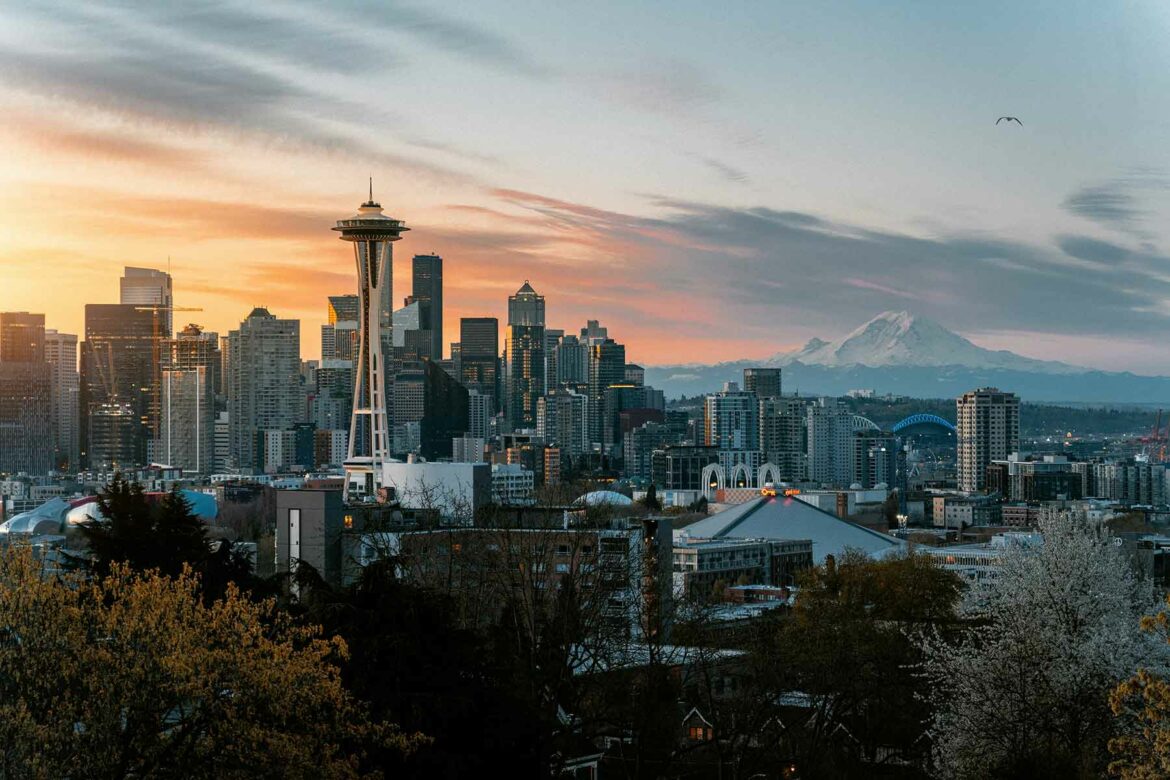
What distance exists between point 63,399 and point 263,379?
18.2 metres

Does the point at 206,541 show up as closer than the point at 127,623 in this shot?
No

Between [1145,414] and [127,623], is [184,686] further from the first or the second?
[1145,414]

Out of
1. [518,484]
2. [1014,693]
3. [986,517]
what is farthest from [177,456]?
[1014,693]

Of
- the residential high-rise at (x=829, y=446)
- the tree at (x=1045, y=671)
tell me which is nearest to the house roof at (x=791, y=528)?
the tree at (x=1045, y=671)

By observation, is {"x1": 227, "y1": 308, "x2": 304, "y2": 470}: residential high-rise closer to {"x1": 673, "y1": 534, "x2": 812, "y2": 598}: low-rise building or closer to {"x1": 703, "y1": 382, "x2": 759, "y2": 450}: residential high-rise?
{"x1": 703, "y1": 382, "x2": 759, "y2": 450}: residential high-rise

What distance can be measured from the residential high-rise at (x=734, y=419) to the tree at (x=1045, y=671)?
111402 mm

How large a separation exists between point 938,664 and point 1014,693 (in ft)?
3.84

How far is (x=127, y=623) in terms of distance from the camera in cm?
1055

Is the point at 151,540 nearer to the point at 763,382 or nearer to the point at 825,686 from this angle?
the point at 825,686

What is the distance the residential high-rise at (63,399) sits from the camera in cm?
11194

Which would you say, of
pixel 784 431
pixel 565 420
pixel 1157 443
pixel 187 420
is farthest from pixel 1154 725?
pixel 1157 443

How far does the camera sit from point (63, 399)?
115 m

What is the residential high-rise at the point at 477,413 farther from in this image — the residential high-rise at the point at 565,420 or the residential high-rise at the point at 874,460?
the residential high-rise at the point at 874,460

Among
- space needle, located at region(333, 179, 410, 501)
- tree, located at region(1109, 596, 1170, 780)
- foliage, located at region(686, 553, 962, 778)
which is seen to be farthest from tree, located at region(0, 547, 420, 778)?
space needle, located at region(333, 179, 410, 501)
